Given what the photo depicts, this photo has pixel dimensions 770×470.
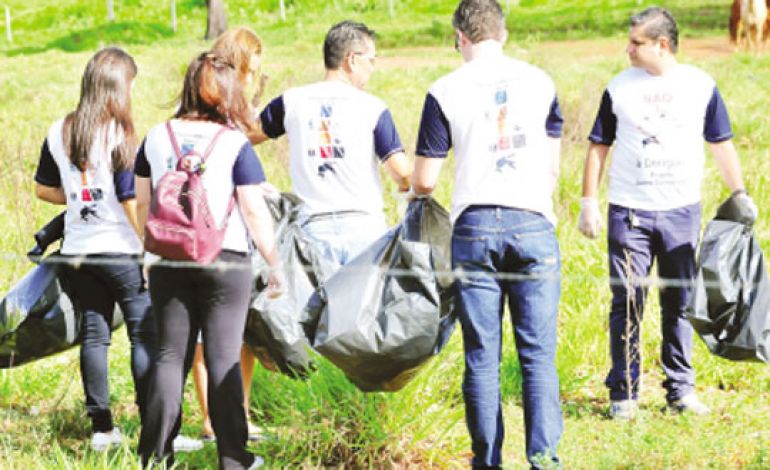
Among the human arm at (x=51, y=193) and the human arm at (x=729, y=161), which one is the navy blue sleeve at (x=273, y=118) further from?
the human arm at (x=729, y=161)

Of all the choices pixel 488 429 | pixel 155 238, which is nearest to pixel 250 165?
pixel 155 238

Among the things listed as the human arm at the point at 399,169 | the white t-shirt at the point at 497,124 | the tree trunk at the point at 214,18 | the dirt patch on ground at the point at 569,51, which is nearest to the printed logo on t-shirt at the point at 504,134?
the white t-shirt at the point at 497,124

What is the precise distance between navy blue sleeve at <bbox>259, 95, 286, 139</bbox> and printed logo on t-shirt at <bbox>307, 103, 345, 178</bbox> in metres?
0.18

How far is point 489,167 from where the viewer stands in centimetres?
405

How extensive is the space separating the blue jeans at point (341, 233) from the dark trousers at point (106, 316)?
0.71 meters

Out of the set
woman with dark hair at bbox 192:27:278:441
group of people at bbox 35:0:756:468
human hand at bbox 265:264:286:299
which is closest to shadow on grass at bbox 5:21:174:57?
woman with dark hair at bbox 192:27:278:441

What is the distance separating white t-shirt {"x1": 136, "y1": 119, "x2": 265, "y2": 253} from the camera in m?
4.02

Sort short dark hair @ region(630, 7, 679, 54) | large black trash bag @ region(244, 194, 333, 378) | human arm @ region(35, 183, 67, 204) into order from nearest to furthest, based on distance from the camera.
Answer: large black trash bag @ region(244, 194, 333, 378), human arm @ region(35, 183, 67, 204), short dark hair @ region(630, 7, 679, 54)

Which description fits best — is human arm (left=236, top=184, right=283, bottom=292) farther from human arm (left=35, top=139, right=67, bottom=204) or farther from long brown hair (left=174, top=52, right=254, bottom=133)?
human arm (left=35, top=139, right=67, bottom=204)

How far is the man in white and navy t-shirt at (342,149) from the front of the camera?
15.1ft

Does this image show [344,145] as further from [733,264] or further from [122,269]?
[733,264]

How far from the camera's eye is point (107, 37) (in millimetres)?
29281

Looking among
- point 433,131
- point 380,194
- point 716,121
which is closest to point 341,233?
point 380,194

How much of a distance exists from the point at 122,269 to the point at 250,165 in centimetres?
83
